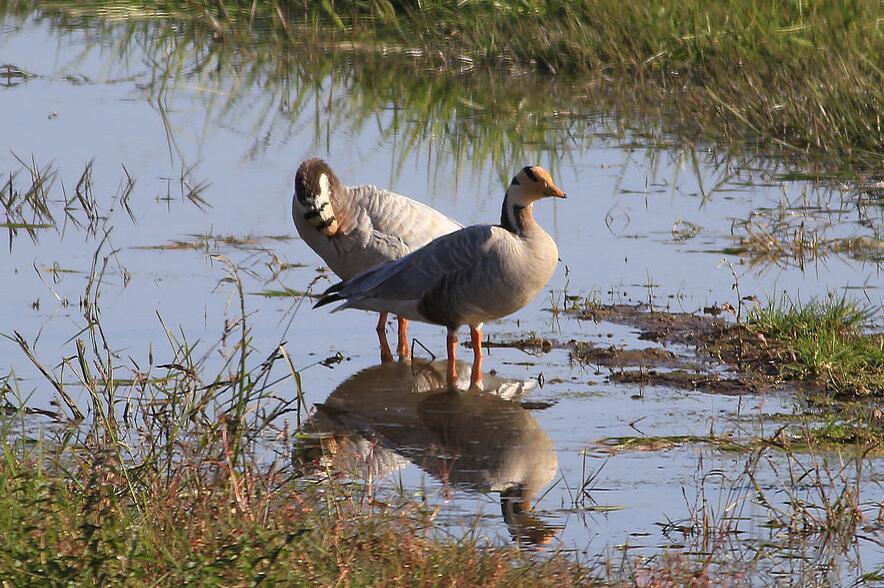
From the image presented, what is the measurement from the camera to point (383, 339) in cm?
826

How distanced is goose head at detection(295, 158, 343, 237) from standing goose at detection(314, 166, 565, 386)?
0.49 metres

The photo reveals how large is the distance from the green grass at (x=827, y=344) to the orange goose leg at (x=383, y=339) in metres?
1.71

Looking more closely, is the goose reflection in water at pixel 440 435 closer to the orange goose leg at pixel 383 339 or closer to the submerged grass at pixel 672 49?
the orange goose leg at pixel 383 339

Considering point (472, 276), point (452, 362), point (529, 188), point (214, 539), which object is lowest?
point (214, 539)

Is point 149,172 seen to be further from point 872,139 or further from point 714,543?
point 714,543

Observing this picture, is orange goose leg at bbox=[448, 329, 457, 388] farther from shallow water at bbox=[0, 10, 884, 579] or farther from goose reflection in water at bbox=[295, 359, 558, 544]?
shallow water at bbox=[0, 10, 884, 579]

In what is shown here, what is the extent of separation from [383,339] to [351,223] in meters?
0.70

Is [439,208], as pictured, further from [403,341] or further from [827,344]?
[827,344]

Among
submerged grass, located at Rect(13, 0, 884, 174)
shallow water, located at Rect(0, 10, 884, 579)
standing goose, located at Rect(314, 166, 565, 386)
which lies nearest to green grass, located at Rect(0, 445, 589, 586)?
shallow water, located at Rect(0, 10, 884, 579)

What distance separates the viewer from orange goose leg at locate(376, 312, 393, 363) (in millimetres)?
8102

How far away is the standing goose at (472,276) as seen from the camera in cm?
775

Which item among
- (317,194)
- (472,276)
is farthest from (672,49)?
(472,276)

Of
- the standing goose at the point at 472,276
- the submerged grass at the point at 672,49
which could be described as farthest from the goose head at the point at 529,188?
the submerged grass at the point at 672,49

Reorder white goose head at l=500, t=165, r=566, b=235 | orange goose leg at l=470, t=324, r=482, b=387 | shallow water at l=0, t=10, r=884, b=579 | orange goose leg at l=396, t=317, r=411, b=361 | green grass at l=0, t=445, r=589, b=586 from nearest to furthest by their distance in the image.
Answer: green grass at l=0, t=445, r=589, b=586 → shallow water at l=0, t=10, r=884, b=579 → orange goose leg at l=470, t=324, r=482, b=387 → white goose head at l=500, t=165, r=566, b=235 → orange goose leg at l=396, t=317, r=411, b=361
